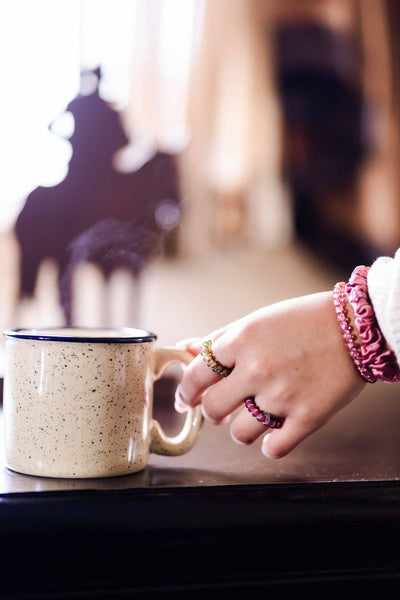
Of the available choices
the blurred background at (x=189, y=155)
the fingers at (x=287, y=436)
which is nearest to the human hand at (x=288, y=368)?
the fingers at (x=287, y=436)

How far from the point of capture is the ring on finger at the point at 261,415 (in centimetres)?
55

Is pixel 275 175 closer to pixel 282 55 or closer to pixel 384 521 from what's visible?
pixel 282 55

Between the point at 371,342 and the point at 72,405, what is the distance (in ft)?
0.82

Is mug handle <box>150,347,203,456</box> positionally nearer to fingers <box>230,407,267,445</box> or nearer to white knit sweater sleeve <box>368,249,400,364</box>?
fingers <box>230,407,267,445</box>

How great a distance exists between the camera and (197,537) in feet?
1.47

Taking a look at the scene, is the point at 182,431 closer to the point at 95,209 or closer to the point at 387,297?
the point at 387,297

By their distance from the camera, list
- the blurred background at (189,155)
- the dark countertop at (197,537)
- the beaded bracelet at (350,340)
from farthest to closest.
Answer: the blurred background at (189,155)
the beaded bracelet at (350,340)
the dark countertop at (197,537)

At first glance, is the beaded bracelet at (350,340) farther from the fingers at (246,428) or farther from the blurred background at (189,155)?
the blurred background at (189,155)

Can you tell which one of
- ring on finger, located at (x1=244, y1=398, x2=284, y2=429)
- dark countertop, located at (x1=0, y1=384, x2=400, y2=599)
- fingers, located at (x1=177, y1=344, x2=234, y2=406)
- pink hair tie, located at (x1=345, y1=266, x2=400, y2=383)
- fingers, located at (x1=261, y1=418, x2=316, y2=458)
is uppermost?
pink hair tie, located at (x1=345, y1=266, x2=400, y2=383)

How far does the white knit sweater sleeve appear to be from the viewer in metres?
0.51

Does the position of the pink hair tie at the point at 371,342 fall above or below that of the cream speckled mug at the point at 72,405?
above

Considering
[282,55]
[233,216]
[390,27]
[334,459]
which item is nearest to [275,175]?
[233,216]

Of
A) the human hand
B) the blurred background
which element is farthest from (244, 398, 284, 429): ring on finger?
the blurred background

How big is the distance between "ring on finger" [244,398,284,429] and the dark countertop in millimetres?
56
